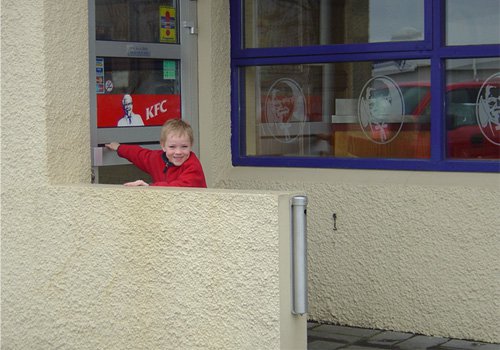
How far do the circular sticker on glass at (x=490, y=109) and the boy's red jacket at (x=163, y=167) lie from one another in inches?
73.1

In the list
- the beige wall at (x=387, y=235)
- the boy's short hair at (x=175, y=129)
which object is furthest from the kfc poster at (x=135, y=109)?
the boy's short hair at (x=175, y=129)

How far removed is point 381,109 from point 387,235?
34.8 inches

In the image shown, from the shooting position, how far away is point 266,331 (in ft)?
16.7

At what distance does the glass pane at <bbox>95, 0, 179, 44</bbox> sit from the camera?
679 centimetres

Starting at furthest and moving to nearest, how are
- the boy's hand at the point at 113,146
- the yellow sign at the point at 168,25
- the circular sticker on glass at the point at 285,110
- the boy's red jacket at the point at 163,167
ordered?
the circular sticker on glass at the point at 285,110
the yellow sign at the point at 168,25
the boy's hand at the point at 113,146
the boy's red jacket at the point at 163,167

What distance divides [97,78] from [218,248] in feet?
6.51

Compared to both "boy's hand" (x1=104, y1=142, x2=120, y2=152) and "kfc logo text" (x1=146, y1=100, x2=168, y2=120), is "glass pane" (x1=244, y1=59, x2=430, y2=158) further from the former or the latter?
"boy's hand" (x1=104, y1=142, x2=120, y2=152)

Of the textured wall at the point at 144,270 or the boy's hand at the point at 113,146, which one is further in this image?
the boy's hand at the point at 113,146

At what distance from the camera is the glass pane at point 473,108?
653 centimetres

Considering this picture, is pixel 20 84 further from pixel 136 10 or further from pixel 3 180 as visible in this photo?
pixel 136 10

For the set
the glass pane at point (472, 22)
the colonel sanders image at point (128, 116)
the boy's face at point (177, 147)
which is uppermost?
the glass pane at point (472, 22)

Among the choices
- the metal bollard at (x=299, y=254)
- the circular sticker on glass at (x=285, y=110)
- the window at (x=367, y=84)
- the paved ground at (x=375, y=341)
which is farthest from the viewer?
the circular sticker on glass at (x=285, y=110)

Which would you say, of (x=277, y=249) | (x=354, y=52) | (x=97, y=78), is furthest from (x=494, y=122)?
(x=97, y=78)

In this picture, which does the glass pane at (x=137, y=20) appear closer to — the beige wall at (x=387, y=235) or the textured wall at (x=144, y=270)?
the beige wall at (x=387, y=235)
